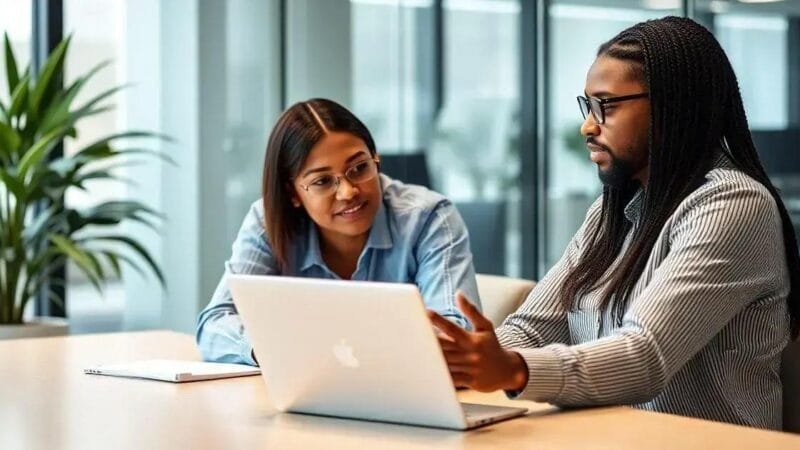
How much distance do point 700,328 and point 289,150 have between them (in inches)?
46.5

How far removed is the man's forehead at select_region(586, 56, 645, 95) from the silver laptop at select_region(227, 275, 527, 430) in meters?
0.57

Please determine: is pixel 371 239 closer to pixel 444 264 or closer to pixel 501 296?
pixel 444 264

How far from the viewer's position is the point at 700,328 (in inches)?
75.0

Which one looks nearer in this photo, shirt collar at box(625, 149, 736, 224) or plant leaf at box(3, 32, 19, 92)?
shirt collar at box(625, 149, 736, 224)

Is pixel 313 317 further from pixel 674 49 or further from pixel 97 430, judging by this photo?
pixel 674 49

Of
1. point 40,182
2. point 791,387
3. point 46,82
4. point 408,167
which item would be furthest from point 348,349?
point 46,82

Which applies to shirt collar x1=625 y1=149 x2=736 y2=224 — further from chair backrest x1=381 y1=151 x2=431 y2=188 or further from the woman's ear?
chair backrest x1=381 y1=151 x2=431 y2=188

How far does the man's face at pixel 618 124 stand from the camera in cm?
209

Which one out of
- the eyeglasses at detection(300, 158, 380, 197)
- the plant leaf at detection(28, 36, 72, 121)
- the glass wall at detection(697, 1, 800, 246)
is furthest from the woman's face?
the plant leaf at detection(28, 36, 72, 121)

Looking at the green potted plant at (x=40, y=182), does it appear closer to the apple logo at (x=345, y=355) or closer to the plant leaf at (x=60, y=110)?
the plant leaf at (x=60, y=110)

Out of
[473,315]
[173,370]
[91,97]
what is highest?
[91,97]

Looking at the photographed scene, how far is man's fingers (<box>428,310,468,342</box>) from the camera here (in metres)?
1.78

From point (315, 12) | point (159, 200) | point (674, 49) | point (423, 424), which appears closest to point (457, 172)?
point (315, 12)

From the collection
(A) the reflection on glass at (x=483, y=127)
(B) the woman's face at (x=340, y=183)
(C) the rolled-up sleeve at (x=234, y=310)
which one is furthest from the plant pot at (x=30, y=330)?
(B) the woman's face at (x=340, y=183)
